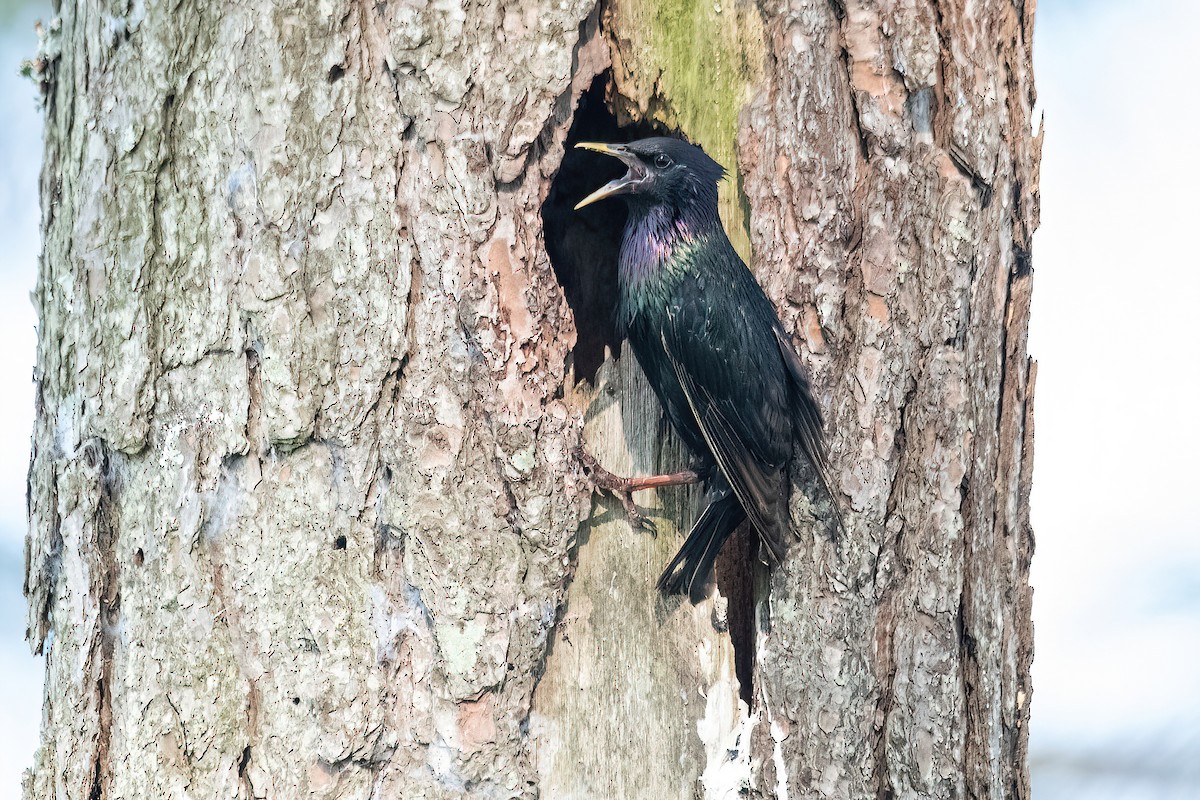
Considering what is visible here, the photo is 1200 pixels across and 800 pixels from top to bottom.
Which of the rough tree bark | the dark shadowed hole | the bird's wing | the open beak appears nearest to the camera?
the rough tree bark

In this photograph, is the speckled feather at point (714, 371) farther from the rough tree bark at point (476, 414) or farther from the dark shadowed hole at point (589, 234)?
the dark shadowed hole at point (589, 234)

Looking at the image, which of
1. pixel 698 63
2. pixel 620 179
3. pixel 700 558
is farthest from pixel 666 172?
pixel 700 558

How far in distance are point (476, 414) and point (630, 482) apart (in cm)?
48

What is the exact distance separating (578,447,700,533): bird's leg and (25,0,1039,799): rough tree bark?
50 mm

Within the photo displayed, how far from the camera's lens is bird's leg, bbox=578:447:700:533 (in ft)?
8.16

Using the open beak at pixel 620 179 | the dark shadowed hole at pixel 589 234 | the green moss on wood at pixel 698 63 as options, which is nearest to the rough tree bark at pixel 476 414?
the green moss on wood at pixel 698 63

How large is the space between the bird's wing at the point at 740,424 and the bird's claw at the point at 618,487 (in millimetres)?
241

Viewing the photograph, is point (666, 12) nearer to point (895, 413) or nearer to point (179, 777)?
point (895, 413)

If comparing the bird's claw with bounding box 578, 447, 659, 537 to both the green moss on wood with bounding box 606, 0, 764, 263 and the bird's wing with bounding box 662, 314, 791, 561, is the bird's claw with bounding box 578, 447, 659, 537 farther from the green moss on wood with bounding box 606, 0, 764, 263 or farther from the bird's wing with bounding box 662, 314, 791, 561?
the green moss on wood with bounding box 606, 0, 764, 263

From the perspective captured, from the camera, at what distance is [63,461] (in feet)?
8.27

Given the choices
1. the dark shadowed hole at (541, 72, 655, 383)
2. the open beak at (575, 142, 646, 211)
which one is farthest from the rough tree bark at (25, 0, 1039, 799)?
the dark shadowed hole at (541, 72, 655, 383)

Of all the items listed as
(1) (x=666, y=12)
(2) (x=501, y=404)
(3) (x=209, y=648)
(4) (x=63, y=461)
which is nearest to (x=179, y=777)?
(3) (x=209, y=648)

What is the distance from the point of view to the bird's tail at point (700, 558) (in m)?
2.52

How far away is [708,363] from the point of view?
2.59 meters
